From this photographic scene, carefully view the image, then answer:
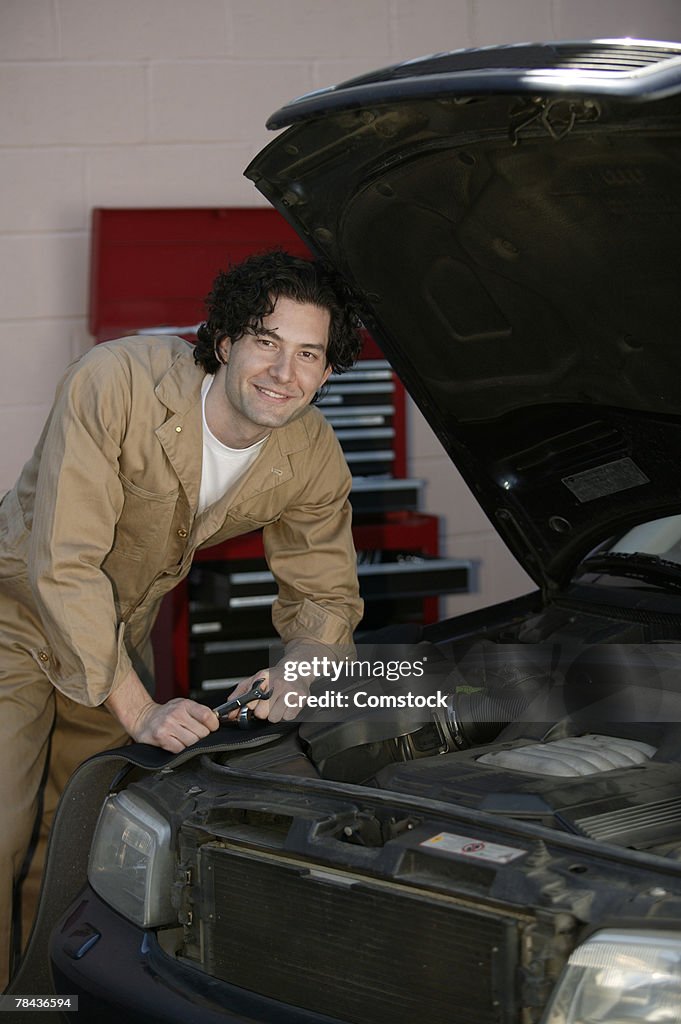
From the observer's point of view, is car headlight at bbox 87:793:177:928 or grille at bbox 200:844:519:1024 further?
car headlight at bbox 87:793:177:928

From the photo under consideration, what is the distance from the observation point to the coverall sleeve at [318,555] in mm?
2510

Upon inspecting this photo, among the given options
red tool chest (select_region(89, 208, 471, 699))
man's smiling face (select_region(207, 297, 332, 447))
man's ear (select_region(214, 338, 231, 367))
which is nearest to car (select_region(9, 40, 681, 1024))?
→ man's smiling face (select_region(207, 297, 332, 447))

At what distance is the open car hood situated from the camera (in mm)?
1612

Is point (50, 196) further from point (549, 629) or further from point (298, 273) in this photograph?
Result: point (549, 629)

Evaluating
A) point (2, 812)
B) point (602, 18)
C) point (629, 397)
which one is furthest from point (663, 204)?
point (602, 18)

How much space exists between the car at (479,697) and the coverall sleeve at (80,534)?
197 mm

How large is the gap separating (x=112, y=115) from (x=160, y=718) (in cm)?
240

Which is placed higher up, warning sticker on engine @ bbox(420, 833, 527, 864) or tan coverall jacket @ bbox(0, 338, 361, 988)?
tan coverall jacket @ bbox(0, 338, 361, 988)

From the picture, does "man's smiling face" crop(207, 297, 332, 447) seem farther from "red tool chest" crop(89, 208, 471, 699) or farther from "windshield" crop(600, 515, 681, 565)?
"red tool chest" crop(89, 208, 471, 699)

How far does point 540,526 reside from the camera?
2510 mm

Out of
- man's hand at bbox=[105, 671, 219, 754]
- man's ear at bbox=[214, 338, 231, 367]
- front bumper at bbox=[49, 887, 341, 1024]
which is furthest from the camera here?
man's ear at bbox=[214, 338, 231, 367]

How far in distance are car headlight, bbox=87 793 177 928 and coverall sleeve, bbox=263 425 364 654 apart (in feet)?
1.95

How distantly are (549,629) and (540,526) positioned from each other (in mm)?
212

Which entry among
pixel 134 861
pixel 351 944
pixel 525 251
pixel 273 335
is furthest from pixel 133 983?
pixel 525 251
